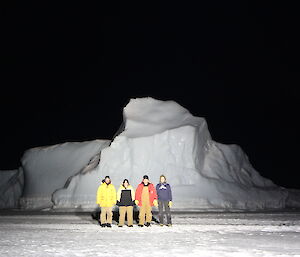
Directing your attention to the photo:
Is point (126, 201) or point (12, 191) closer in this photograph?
point (126, 201)

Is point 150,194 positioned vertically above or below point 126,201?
above

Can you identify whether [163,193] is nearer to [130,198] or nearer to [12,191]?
[130,198]

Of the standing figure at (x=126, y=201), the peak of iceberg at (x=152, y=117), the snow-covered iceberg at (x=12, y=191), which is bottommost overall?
the standing figure at (x=126, y=201)

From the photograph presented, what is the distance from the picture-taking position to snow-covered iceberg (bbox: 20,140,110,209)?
34719mm

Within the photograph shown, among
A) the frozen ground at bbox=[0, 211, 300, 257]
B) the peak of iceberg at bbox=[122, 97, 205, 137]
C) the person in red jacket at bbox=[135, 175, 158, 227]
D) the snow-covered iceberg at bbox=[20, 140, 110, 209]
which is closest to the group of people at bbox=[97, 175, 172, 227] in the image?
the person in red jacket at bbox=[135, 175, 158, 227]

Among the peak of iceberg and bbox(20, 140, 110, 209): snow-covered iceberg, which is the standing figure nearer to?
the peak of iceberg

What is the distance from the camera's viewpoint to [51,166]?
37.0 m

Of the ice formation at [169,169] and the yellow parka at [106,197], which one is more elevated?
the ice formation at [169,169]

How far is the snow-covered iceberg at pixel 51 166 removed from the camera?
114 feet

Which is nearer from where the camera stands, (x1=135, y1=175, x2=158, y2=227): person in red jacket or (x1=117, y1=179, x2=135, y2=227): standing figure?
(x1=117, y1=179, x2=135, y2=227): standing figure

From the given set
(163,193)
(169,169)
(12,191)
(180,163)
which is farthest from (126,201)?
(12,191)

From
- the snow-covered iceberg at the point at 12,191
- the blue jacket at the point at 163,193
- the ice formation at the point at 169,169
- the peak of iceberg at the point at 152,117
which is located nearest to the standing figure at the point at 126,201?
the blue jacket at the point at 163,193

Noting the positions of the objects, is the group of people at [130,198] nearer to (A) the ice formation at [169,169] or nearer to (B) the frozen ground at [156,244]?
(B) the frozen ground at [156,244]

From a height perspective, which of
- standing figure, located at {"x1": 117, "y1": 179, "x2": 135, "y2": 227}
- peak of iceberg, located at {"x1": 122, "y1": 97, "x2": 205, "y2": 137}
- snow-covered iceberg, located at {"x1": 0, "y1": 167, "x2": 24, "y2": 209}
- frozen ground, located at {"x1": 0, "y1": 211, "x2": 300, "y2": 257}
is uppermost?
peak of iceberg, located at {"x1": 122, "y1": 97, "x2": 205, "y2": 137}
